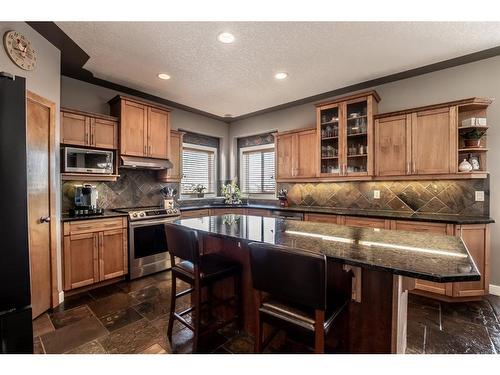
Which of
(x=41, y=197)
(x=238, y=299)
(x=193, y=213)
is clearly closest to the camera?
(x=238, y=299)

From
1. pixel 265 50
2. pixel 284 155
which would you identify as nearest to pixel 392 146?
pixel 284 155

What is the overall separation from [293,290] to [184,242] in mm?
938

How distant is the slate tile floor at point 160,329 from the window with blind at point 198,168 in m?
2.57

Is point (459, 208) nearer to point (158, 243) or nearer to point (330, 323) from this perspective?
point (330, 323)

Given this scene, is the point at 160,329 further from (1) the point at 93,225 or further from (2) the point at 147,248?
(1) the point at 93,225

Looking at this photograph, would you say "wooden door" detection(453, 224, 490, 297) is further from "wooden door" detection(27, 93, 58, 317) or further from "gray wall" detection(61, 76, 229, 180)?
"gray wall" detection(61, 76, 229, 180)

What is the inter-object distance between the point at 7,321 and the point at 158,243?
7.86ft

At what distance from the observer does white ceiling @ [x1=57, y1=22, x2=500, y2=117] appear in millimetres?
2291

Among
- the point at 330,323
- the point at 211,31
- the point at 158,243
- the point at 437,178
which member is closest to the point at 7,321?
the point at 330,323

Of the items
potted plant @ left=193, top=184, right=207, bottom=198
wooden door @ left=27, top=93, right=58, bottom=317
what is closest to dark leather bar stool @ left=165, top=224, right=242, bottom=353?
wooden door @ left=27, top=93, right=58, bottom=317

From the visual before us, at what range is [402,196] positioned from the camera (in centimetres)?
351

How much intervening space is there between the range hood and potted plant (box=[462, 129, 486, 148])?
4162mm

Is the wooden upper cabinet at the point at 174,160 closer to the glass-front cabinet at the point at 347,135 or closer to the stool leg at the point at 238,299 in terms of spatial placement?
the glass-front cabinet at the point at 347,135

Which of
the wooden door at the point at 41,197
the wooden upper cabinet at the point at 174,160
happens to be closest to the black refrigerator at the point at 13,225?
the wooden door at the point at 41,197
